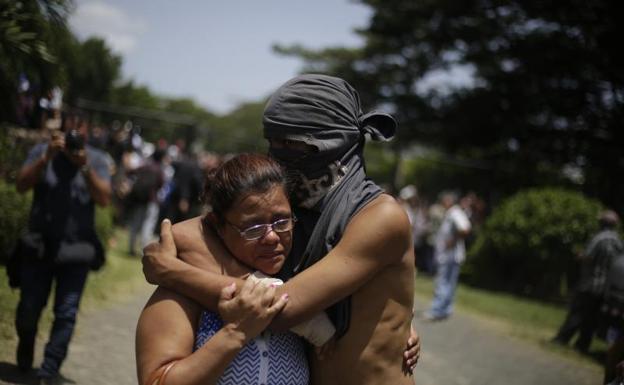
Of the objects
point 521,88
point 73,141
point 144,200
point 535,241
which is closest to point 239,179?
point 73,141

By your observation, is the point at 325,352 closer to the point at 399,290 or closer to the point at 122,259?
the point at 399,290

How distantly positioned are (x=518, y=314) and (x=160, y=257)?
427 inches

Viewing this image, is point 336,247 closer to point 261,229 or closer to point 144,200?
point 261,229

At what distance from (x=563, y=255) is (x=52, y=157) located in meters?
11.4

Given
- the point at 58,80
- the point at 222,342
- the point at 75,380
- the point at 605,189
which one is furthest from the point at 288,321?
the point at 605,189

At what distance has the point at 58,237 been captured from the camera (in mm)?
4711

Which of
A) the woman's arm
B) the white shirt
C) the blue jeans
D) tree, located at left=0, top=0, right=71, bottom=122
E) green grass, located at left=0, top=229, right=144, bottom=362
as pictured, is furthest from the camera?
the white shirt

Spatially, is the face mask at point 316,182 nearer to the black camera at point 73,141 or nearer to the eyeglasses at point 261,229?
the eyeglasses at point 261,229

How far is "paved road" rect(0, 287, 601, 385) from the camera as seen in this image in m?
5.48

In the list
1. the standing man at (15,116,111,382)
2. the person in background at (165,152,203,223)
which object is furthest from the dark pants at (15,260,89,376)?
the person in background at (165,152,203,223)

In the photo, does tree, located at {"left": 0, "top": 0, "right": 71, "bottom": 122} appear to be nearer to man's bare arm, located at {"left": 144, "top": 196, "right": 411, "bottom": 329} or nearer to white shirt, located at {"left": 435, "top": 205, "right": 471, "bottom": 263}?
man's bare arm, located at {"left": 144, "top": 196, "right": 411, "bottom": 329}

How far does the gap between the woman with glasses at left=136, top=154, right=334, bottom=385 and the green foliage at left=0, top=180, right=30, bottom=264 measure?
621cm

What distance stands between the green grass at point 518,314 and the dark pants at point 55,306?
7007 millimetres

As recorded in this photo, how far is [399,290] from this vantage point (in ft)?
7.06
